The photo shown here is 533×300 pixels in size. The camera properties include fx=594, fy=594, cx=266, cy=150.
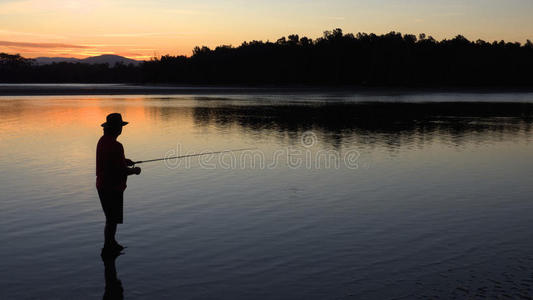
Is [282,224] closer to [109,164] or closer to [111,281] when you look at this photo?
[109,164]

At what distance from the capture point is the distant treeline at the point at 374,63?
492ft

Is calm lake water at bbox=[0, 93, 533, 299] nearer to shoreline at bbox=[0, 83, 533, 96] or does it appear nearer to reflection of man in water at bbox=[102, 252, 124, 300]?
reflection of man in water at bbox=[102, 252, 124, 300]

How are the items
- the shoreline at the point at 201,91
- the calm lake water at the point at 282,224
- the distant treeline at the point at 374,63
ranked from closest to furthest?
the calm lake water at the point at 282,224 → the shoreline at the point at 201,91 → the distant treeline at the point at 374,63

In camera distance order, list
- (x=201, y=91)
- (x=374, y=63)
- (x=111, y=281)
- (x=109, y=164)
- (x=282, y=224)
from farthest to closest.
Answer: (x=374, y=63) < (x=201, y=91) < (x=282, y=224) < (x=109, y=164) < (x=111, y=281)

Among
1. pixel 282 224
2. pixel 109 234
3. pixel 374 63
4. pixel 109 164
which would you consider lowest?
pixel 282 224

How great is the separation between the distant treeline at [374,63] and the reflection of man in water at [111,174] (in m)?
146

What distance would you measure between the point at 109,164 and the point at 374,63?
147300 millimetres

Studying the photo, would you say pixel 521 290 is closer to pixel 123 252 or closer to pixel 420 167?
pixel 123 252

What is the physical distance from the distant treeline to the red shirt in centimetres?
14623

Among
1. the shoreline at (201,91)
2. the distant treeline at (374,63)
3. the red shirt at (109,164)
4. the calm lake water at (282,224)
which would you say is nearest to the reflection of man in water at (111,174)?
the red shirt at (109,164)

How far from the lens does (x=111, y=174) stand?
8359 mm

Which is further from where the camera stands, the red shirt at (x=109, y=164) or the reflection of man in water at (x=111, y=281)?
the red shirt at (x=109, y=164)

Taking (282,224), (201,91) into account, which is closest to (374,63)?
(201,91)

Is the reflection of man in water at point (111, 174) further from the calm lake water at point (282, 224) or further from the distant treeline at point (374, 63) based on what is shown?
the distant treeline at point (374, 63)
